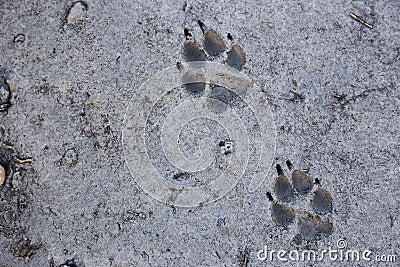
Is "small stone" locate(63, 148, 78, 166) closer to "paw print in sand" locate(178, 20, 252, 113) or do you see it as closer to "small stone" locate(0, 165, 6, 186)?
"small stone" locate(0, 165, 6, 186)

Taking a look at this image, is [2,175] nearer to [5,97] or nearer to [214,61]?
[5,97]

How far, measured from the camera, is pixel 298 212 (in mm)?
1680

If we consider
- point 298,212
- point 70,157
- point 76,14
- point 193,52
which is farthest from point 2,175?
point 298,212

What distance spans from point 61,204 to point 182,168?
1.53ft

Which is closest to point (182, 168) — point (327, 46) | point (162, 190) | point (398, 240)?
point (162, 190)

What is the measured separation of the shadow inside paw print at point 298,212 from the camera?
5.53 ft

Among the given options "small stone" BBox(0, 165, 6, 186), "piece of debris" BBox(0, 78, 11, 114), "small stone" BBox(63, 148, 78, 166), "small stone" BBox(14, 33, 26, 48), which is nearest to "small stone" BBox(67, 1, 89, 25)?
"small stone" BBox(14, 33, 26, 48)

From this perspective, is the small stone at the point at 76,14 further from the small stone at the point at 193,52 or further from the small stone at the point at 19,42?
the small stone at the point at 193,52

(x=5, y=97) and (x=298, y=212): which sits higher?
(x=5, y=97)

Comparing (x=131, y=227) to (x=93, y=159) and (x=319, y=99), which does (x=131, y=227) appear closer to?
(x=93, y=159)

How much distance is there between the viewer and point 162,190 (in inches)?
67.2

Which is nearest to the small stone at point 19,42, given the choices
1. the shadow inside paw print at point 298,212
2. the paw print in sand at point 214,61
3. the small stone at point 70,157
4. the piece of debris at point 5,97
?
the piece of debris at point 5,97

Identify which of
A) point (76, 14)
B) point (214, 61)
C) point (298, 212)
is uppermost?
Result: point (76, 14)

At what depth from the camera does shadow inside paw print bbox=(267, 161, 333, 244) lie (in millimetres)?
1685
